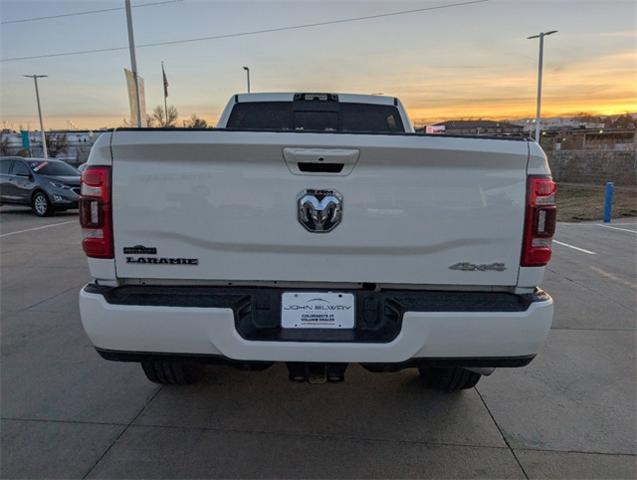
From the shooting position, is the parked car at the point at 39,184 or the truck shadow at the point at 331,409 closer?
the truck shadow at the point at 331,409

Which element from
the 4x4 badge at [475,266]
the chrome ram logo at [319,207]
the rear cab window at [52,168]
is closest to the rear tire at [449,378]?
the 4x4 badge at [475,266]

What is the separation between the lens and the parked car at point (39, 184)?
13625 mm

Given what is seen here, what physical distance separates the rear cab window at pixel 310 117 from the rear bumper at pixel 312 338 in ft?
9.56

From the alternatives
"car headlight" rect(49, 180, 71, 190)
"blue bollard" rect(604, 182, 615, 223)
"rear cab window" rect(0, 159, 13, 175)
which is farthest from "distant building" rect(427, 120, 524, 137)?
"rear cab window" rect(0, 159, 13, 175)

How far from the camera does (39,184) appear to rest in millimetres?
13844

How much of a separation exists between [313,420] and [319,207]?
4.97ft

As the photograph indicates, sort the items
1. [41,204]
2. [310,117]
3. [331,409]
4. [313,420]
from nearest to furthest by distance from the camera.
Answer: [313,420] < [331,409] < [310,117] < [41,204]

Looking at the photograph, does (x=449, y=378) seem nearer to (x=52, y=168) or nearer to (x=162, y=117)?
(x=52, y=168)

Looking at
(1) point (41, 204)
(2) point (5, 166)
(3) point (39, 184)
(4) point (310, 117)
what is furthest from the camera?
(2) point (5, 166)

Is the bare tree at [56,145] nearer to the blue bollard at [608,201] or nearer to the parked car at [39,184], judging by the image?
the parked car at [39,184]

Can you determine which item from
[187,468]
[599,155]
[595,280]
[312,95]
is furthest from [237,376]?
[599,155]

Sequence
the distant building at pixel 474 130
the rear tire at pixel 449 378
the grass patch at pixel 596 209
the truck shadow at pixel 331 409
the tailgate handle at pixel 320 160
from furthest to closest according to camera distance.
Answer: the grass patch at pixel 596 209
the distant building at pixel 474 130
the rear tire at pixel 449 378
the truck shadow at pixel 331 409
the tailgate handle at pixel 320 160

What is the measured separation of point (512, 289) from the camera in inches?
94.3

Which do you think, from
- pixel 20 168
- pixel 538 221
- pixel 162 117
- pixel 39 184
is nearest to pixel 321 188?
pixel 538 221
